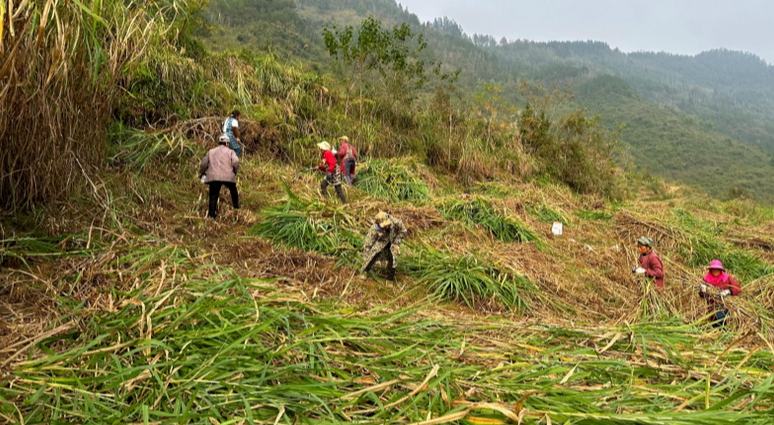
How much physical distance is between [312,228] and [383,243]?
43.1 inches

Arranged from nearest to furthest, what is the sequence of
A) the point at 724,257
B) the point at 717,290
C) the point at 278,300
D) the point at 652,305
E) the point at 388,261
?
the point at 278,300 → the point at 652,305 → the point at 717,290 → the point at 388,261 → the point at 724,257

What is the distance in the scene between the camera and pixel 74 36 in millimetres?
2969

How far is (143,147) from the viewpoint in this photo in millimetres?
7258

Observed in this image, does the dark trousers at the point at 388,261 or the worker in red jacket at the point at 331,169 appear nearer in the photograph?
the dark trousers at the point at 388,261

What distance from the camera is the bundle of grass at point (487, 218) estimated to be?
706cm

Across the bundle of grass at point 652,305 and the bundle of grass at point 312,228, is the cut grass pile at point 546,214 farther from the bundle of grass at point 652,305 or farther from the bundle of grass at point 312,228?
the bundle of grass at point 312,228

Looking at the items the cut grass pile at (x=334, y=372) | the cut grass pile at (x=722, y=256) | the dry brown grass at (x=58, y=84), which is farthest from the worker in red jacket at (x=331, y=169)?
the cut grass pile at (x=722, y=256)

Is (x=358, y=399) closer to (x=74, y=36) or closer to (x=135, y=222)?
(x=74, y=36)

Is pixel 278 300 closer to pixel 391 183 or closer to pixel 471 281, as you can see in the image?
pixel 471 281

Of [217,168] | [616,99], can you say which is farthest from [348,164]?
[616,99]

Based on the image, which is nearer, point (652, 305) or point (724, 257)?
point (652, 305)

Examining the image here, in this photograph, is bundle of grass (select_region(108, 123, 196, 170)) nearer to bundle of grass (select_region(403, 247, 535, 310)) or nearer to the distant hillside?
the distant hillside

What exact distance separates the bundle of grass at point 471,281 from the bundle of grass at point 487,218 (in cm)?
214

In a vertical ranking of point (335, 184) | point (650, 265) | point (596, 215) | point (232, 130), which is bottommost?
point (596, 215)
